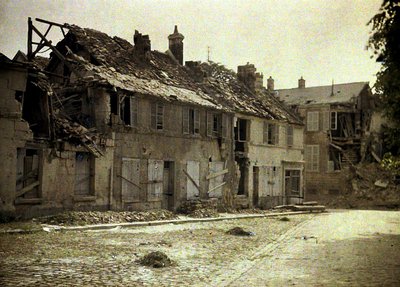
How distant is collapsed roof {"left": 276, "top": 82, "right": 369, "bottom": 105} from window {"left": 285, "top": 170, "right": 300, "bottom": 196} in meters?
10.2

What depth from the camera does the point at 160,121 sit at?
2611 centimetres

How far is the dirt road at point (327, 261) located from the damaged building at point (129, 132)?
842 cm

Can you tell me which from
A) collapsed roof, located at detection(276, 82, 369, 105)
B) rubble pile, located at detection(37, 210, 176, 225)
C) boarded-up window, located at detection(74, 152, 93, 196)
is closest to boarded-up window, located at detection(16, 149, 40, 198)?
rubble pile, located at detection(37, 210, 176, 225)

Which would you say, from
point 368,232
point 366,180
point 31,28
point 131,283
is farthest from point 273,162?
point 131,283

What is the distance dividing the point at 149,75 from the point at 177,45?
6.52m

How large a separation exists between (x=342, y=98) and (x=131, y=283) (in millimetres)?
39595

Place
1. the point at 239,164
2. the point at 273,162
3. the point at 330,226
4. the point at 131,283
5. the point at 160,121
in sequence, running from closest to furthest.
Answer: the point at 131,283 → the point at 330,226 → the point at 160,121 → the point at 239,164 → the point at 273,162

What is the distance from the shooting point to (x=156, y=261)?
11297mm

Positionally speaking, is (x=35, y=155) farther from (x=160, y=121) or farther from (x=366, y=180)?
(x=366, y=180)

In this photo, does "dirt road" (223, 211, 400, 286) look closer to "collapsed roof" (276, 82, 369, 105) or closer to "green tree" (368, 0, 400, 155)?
"green tree" (368, 0, 400, 155)

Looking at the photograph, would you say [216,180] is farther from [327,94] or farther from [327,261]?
[327,94]

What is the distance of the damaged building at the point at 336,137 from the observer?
44969mm

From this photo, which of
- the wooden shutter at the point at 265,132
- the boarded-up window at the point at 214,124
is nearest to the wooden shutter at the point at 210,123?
the boarded-up window at the point at 214,124

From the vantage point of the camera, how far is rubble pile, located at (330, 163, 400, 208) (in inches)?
1574
